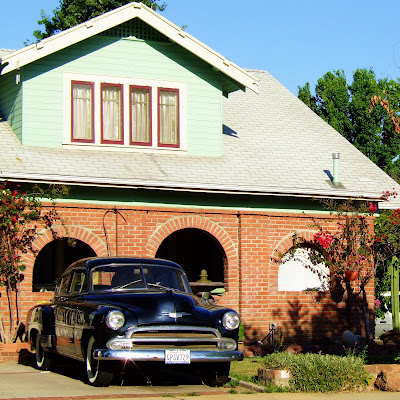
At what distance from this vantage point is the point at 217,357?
10609 mm

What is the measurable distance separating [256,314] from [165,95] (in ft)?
17.0

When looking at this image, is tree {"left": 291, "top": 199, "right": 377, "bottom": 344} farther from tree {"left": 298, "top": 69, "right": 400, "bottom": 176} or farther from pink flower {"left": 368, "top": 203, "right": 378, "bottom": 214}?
tree {"left": 298, "top": 69, "right": 400, "bottom": 176}

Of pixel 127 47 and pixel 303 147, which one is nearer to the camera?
pixel 127 47

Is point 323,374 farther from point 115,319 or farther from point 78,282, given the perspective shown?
point 78,282

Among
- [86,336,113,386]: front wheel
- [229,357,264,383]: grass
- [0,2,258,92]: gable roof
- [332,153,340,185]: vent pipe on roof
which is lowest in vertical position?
[229,357,264,383]: grass

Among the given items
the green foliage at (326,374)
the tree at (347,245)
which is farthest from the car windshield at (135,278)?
the tree at (347,245)

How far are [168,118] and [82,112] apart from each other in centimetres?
194

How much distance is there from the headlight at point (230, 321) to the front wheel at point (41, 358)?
10.8 ft

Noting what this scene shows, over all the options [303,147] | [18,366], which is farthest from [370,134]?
[18,366]

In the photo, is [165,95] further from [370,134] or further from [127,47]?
[370,134]

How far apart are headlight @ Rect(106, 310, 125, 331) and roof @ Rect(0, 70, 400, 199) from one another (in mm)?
5983

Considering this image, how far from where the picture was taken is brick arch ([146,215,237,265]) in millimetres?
17172

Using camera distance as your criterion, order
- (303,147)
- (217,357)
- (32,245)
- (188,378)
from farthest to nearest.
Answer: (303,147) → (32,245) → (188,378) → (217,357)

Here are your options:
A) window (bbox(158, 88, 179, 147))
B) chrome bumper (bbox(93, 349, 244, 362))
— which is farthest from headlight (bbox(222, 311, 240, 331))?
window (bbox(158, 88, 179, 147))
